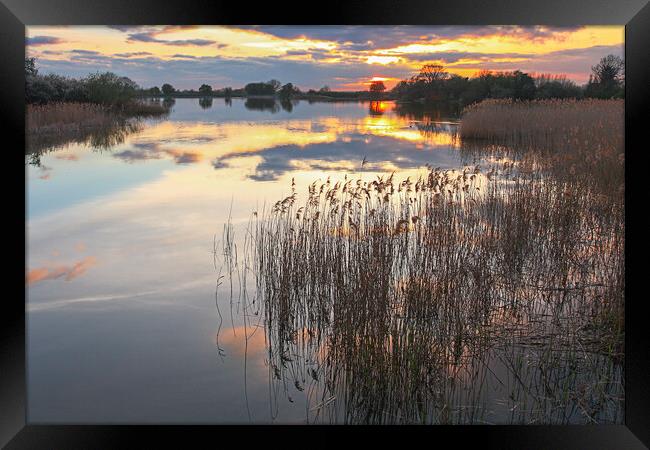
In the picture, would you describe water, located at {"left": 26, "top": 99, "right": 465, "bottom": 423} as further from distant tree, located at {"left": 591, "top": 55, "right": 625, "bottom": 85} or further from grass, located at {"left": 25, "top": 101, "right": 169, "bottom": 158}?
distant tree, located at {"left": 591, "top": 55, "right": 625, "bottom": 85}

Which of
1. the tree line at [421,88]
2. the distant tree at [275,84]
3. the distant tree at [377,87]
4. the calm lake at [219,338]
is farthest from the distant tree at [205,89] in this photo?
the distant tree at [377,87]

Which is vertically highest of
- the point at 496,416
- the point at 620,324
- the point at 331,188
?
the point at 331,188

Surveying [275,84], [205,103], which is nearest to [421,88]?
[275,84]

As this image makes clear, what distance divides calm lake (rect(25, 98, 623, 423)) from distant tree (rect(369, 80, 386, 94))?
842 mm

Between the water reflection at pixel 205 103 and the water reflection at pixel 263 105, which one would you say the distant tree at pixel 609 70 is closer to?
the water reflection at pixel 263 105

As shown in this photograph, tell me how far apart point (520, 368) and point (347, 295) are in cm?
116

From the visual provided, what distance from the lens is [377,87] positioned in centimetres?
886

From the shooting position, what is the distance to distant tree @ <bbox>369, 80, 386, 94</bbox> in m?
8.62

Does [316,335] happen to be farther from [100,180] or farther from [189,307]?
[100,180]
